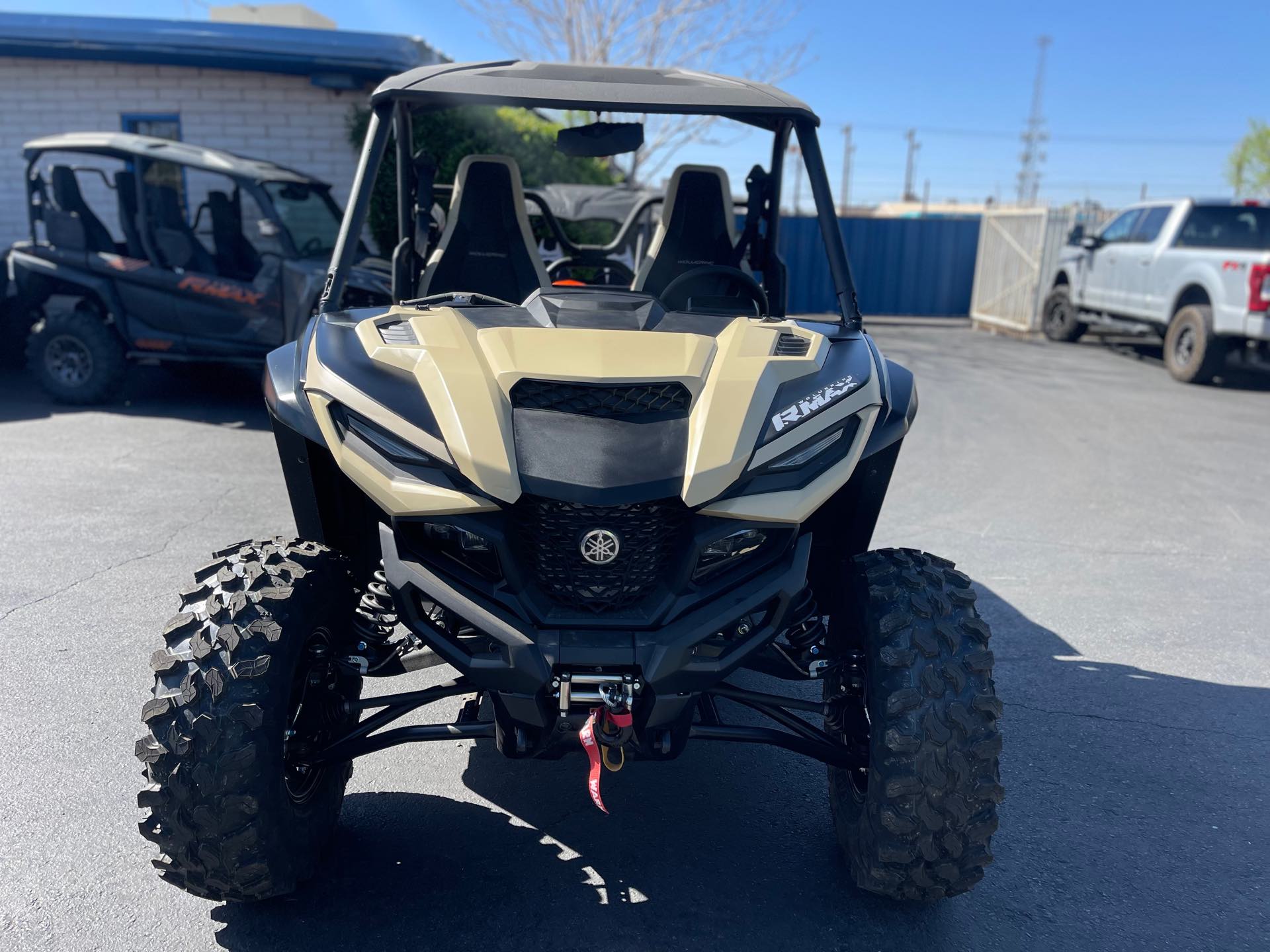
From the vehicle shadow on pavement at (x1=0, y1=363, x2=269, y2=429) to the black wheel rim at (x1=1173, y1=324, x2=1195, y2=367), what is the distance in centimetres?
1006

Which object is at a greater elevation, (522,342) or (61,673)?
(522,342)

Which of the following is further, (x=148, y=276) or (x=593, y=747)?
(x=148, y=276)

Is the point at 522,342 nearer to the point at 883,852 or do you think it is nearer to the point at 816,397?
the point at 816,397

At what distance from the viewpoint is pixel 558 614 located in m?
2.29

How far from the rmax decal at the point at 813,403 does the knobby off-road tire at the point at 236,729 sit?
1176mm

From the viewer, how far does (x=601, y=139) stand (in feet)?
11.1

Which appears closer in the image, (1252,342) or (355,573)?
(355,573)

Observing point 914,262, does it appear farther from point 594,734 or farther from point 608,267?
point 594,734

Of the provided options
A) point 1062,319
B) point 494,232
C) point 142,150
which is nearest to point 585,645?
point 494,232

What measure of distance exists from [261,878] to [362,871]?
1.31 feet

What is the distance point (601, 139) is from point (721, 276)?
60cm

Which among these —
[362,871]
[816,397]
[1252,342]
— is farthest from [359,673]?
[1252,342]

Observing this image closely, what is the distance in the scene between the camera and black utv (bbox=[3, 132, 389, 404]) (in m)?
8.30

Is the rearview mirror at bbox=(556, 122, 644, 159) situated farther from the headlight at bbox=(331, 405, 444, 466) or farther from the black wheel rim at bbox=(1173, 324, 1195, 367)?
the black wheel rim at bbox=(1173, 324, 1195, 367)
